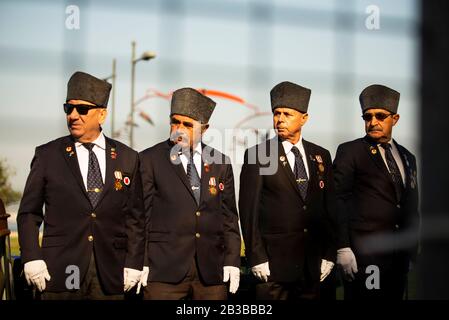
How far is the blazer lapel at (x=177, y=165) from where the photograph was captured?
443 centimetres

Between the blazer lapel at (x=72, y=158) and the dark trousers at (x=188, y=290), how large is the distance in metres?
0.76

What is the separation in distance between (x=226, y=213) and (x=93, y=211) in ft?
3.10

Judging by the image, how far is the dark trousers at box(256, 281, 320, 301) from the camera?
449 centimetres

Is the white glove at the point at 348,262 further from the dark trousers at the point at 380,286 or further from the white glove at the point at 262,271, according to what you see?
the white glove at the point at 262,271

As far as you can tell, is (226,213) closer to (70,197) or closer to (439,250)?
(70,197)

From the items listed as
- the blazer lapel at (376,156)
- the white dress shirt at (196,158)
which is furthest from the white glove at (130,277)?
the blazer lapel at (376,156)

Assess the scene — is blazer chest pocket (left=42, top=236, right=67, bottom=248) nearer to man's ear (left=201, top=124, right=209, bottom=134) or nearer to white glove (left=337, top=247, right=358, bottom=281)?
man's ear (left=201, top=124, right=209, bottom=134)

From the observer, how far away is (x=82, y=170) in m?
4.23

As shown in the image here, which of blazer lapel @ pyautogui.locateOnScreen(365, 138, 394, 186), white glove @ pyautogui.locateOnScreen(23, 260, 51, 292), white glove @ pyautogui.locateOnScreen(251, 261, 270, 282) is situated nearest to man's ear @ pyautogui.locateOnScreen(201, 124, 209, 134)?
white glove @ pyautogui.locateOnScreen(251, 261, 270, 282)

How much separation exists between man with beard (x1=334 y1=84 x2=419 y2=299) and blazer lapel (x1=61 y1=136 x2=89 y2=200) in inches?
76.5

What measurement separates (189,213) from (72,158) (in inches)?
34.0
